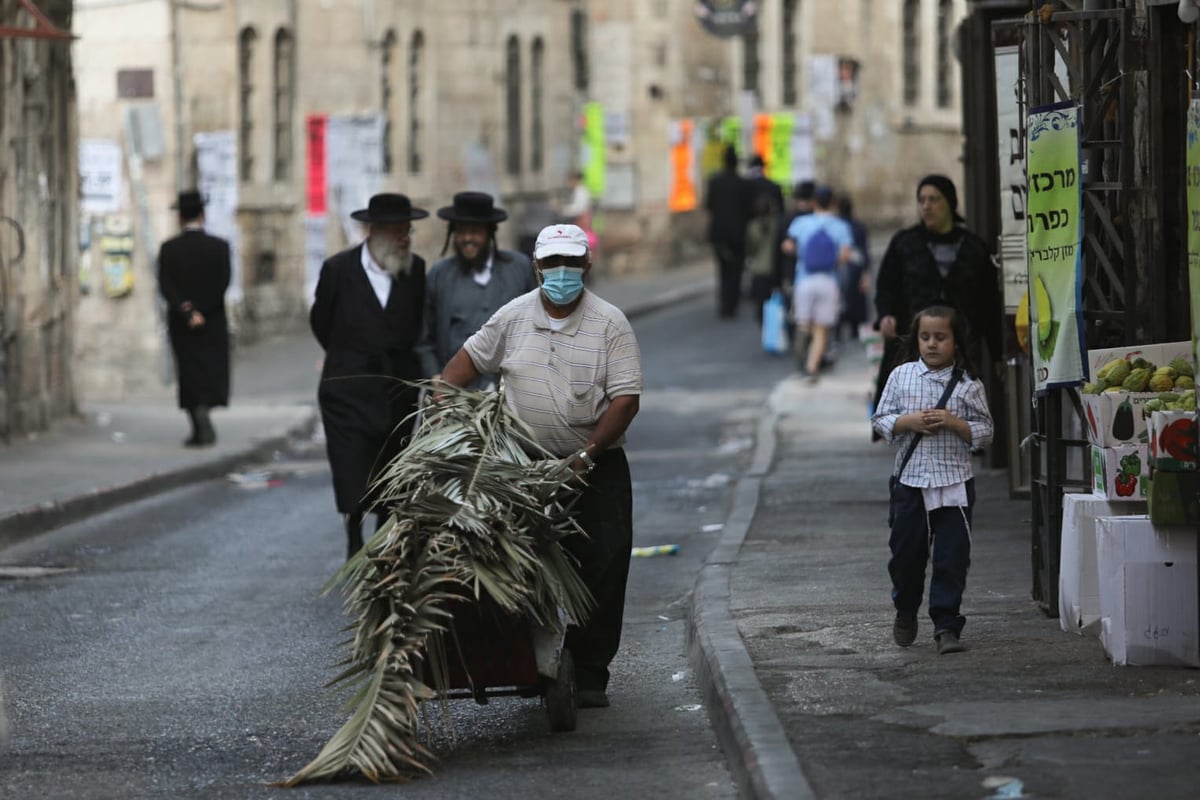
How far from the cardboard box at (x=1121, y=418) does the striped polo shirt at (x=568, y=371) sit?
1.69 meters

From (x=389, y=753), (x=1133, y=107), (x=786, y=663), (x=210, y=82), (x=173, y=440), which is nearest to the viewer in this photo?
(x=389, y=753)

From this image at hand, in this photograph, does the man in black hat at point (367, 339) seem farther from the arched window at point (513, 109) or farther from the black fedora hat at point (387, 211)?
the arched window at point (513, 109)

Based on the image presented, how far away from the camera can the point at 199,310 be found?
18.4m

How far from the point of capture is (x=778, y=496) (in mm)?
14680

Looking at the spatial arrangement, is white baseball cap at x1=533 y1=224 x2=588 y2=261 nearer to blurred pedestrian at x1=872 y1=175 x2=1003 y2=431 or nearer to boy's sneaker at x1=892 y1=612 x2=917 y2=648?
boy's sneaker at x1=892 y1=612 x2=917 y2=648

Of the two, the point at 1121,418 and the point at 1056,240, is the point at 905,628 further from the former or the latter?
the point at 1056,240

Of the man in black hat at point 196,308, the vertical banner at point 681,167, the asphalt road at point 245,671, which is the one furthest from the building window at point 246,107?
the vertical banner at point 681,167

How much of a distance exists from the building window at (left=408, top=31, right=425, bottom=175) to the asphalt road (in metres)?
16.5

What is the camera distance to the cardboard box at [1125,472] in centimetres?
859

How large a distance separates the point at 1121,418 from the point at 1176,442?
0.50 meters

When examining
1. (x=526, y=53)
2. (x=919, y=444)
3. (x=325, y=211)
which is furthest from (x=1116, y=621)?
(x=526, y=53)

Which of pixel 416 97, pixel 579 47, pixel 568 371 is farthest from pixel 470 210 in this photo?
pixel 579 47

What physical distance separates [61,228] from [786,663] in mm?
13630

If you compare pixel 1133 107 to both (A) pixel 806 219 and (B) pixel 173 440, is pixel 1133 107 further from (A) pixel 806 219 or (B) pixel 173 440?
(A) pixel 806 219
